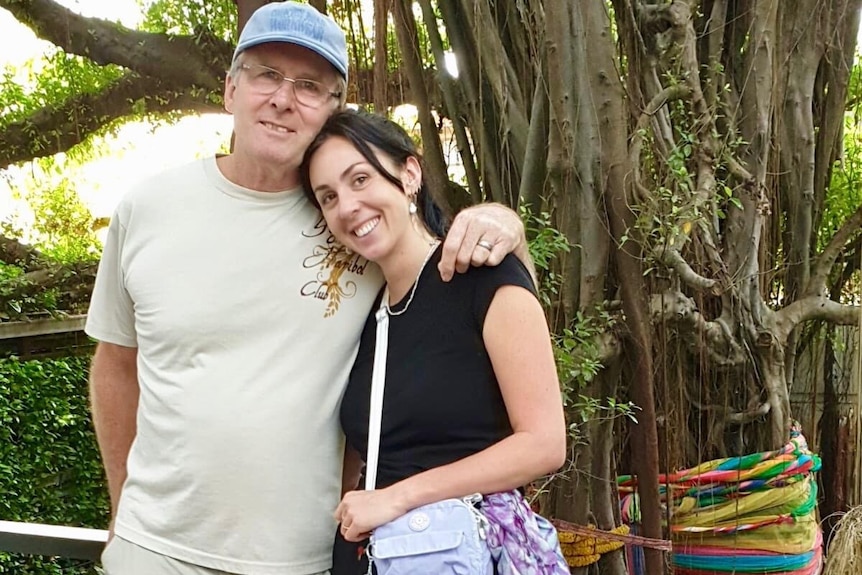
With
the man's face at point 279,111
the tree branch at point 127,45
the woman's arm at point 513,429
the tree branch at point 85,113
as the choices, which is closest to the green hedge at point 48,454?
the tree branch at point 85,113

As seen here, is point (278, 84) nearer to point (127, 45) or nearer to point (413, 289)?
point (413, 289)

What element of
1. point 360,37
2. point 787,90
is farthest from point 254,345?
point 787,90

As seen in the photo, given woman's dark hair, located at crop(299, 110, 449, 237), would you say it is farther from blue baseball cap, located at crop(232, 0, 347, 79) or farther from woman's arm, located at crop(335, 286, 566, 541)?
woman's arm, located at crop(335, 286, 566, 541)

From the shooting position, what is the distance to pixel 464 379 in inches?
33.8

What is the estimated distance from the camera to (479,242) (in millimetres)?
855

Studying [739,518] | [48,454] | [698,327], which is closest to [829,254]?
[698,327]

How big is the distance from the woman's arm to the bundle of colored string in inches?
44.0

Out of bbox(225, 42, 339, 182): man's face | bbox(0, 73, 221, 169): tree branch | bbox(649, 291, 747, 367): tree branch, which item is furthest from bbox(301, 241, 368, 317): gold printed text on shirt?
bbox(0, 73, 221, 169): tree branch

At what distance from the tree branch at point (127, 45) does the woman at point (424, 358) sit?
223 cm

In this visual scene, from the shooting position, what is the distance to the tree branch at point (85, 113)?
128 inches

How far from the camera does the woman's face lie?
3.04 ft

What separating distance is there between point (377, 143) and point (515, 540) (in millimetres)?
446

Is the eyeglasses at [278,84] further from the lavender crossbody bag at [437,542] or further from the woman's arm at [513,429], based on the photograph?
the lavender crossbody bag at [437,542]

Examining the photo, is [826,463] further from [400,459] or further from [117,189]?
[117,189]
